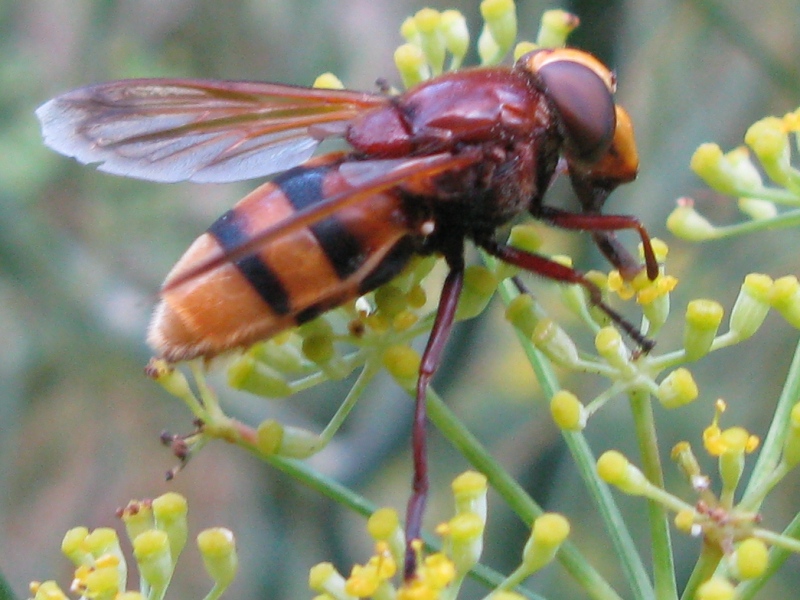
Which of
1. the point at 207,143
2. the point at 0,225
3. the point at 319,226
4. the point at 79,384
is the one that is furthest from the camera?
the point at 79,384

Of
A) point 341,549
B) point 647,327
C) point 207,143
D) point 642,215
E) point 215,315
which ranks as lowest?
point 341,549

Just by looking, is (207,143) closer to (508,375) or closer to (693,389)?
(693,389)

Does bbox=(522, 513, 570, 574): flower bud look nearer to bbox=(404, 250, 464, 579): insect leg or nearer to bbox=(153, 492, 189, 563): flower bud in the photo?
bbox=(404, 250, 464, 579): insect leg

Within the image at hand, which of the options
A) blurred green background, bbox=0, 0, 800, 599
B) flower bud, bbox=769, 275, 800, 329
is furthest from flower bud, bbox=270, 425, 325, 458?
blurred green background, bbox=0, 0, 800, 599

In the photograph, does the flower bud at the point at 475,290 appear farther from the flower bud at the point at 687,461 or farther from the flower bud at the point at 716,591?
the flower bud at the point at 716,591

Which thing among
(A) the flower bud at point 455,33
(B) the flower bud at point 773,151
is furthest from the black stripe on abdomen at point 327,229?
(B) the flower bud at point 773,151

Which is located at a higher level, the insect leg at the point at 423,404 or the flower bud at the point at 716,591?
the insect leg at the point at 423,404

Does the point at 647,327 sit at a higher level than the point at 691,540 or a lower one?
higher

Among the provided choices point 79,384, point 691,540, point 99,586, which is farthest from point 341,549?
point 79,384
